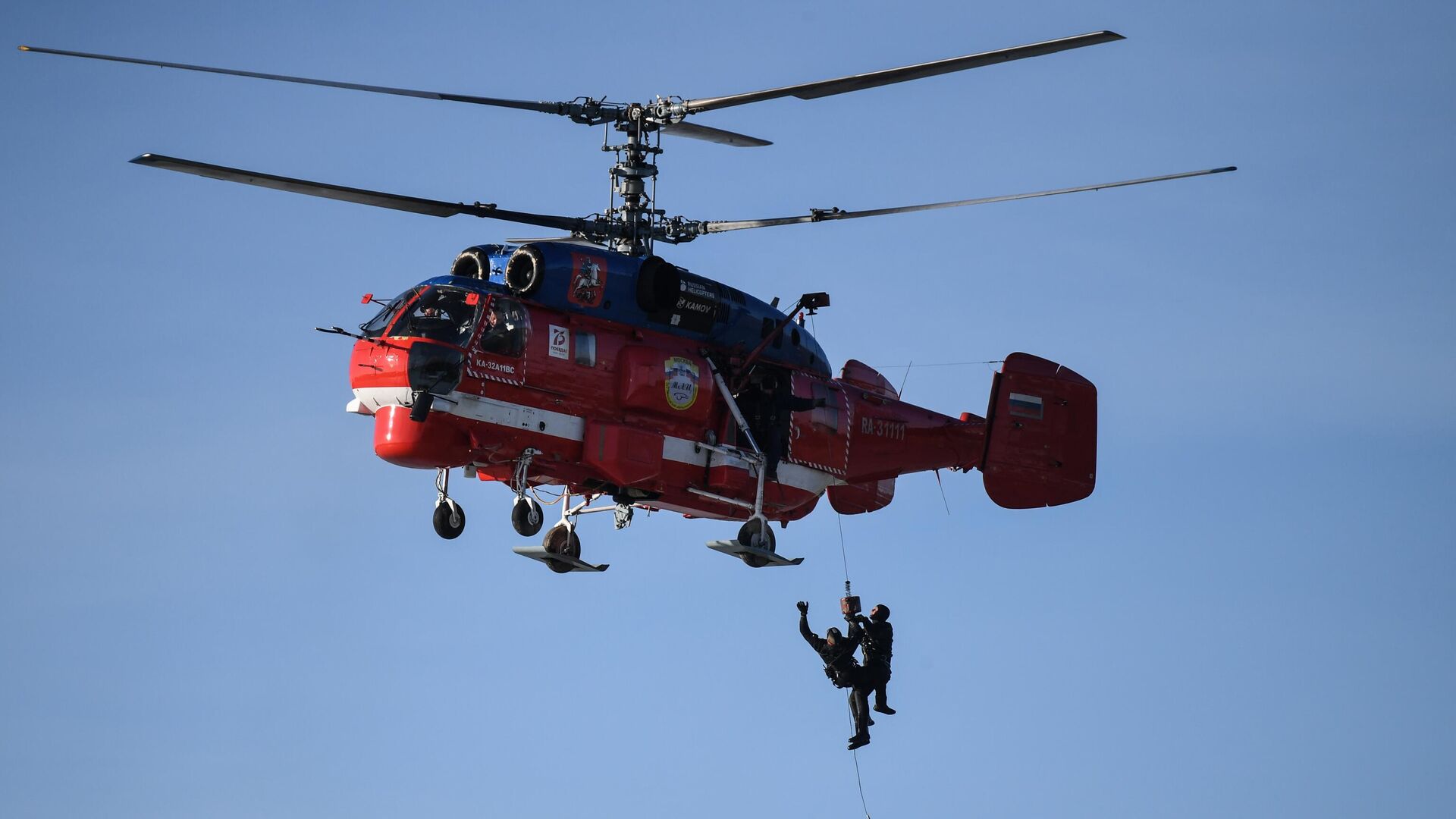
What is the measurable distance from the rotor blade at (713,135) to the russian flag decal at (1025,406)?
17.3 ft

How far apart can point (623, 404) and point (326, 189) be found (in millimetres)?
4360

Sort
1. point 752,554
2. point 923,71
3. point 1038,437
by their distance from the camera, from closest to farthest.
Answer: point 923,71
point 752,554
point 1038,437

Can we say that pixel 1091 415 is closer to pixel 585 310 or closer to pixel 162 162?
pixel 585 310

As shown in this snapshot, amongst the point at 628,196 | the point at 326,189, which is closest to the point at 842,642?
the point at 628,196

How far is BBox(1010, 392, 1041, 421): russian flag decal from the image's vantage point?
29156 mm

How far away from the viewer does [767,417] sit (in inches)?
A: 1048

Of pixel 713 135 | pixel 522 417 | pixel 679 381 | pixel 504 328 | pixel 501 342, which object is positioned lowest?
pixel 522 417

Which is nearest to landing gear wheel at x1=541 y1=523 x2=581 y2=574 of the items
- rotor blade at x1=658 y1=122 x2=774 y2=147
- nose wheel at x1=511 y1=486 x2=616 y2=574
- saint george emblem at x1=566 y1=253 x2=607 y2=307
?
nose wheel at x1=511 y1=486 x2=616 y2=574

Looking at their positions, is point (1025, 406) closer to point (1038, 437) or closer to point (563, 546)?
point (1038, 437)

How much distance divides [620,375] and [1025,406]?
6999 mm

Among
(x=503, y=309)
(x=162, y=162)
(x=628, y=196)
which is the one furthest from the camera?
(x=628, y=196)

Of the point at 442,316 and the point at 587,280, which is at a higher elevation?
the point at 587,280

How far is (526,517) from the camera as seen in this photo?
Answer: 24781mm

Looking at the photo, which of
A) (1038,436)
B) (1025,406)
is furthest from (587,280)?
(1038,436)
